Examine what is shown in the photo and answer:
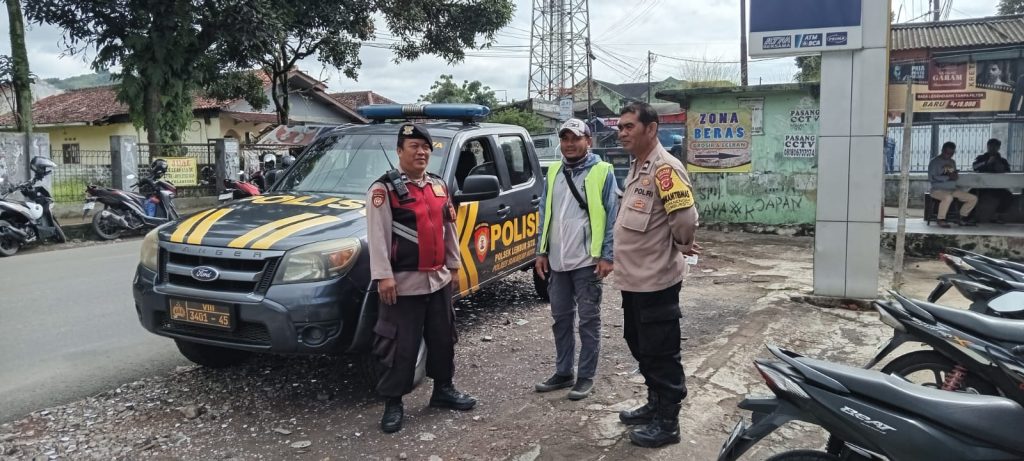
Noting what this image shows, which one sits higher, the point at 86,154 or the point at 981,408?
the point at 86,154

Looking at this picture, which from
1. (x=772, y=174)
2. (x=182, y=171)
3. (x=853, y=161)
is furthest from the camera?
(x=182, y=171)

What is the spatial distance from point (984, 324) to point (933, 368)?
2.33 feet

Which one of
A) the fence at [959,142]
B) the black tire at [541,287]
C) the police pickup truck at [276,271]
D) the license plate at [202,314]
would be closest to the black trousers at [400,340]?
the police pickup truck at [276,271]

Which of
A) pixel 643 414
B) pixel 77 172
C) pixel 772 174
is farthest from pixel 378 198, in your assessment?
pixel 77 172

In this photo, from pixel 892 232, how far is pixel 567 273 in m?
7.79

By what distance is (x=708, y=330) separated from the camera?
6.16 meters

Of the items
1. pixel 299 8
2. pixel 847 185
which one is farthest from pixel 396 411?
pixel 299 8

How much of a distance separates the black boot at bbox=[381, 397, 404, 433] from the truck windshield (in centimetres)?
167

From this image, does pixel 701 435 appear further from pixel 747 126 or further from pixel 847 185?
→ pixel 747 126

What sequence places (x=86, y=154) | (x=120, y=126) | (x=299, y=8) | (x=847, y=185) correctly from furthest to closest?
(x=120, y=126) → (x=299, y=8) → (x=86, y=154) → (x=847, y=185)

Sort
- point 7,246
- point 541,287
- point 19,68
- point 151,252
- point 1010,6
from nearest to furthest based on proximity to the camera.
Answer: point 151,252 < point 541,287 < point 7,246 < point 19,68 < point 1010,6

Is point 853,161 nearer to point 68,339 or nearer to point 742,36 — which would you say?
point 68,339

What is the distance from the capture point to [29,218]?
35.4ft

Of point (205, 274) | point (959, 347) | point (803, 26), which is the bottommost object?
point (959, 347)
